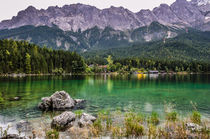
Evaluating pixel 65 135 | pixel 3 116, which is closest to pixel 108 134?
pixel 65 135

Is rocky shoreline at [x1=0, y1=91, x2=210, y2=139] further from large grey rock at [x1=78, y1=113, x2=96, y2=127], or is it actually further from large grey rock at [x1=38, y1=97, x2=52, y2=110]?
large grey rock at [x1=38, y1=97, x2=52, y2=110]

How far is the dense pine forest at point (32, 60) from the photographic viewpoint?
144000 millimetres

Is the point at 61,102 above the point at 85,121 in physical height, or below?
above

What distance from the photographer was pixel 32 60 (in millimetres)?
158875

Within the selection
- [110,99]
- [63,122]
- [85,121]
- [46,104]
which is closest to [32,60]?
[110,99]

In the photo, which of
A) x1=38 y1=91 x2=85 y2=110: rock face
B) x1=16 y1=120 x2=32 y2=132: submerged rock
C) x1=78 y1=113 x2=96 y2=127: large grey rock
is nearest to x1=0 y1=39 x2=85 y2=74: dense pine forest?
x1=38 y1=91 x2=85 y2=110: rock face

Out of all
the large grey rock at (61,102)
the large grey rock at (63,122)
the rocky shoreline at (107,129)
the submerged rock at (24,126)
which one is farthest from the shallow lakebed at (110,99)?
the large grey rock at (63,122)

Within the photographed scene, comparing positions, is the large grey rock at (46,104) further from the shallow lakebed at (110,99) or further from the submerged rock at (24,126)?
the submerged rock at (24,126)

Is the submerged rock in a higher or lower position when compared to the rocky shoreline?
lower

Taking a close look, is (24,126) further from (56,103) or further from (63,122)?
(56,103)

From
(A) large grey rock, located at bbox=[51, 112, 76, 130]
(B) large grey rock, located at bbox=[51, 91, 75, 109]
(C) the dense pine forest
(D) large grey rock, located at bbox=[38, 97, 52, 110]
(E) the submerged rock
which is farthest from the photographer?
(C) the dense pine forest

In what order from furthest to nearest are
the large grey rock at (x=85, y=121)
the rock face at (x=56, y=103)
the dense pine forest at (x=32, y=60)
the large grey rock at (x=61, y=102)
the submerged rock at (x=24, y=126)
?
the dense pine forest at (x=32, y=60)
the large grey rock at (x=61, y=102)
the rock face at (x=56, y=103)
the large grey rock at (x=85, y=121)
the submerged rock at (x=24, y=126)

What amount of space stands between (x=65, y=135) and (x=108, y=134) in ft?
13.8

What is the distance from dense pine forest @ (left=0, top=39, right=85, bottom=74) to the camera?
472 feet
